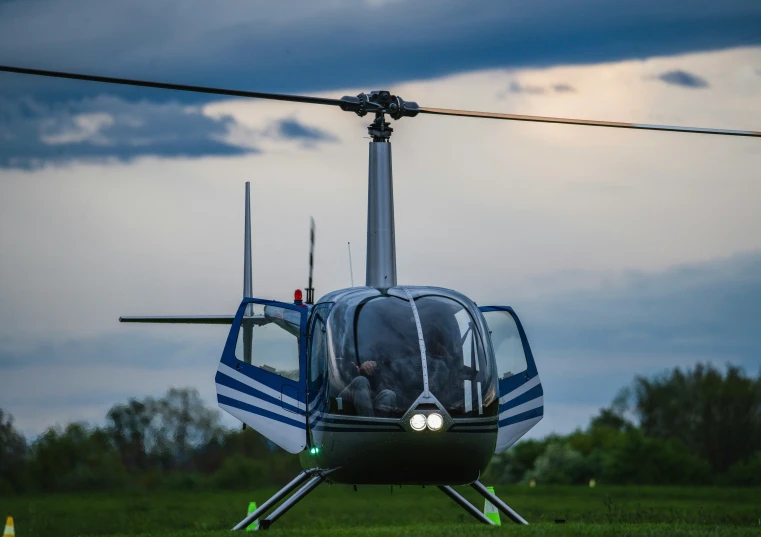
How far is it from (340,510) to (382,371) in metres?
16.3

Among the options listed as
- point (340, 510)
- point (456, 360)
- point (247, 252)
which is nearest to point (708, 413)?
point (340, 510)

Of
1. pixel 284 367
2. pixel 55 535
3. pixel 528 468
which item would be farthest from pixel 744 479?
pixel 284 367

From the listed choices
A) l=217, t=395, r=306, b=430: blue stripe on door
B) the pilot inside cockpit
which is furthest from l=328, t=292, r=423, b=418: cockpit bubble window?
l=217, t=395, r=306, b=430: blue stripe on door

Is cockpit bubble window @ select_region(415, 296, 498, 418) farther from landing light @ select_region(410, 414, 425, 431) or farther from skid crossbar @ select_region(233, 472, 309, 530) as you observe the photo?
skid crossbar @ select_region(233, 472, 309, 530)

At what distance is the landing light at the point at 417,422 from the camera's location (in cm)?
1564

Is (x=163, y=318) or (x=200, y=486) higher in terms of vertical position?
(x=163, y=318)

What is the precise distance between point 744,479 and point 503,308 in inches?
794

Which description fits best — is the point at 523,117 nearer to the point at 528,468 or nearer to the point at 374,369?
the point at 374,369

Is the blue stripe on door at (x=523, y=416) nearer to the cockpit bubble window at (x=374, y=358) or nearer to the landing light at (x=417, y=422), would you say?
the cockpit bubble window at (x=374, y=358)

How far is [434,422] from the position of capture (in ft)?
51.4

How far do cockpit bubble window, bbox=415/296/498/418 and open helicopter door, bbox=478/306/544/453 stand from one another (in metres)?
1.96

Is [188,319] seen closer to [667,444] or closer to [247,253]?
[247,253]

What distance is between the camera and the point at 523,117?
754 inches

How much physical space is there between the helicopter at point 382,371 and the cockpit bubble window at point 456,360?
0.05 ft
